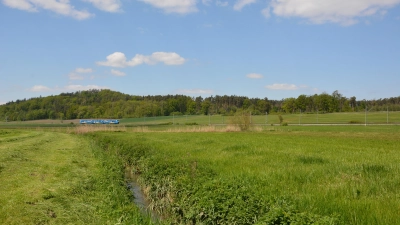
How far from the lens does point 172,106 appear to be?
122125 mm

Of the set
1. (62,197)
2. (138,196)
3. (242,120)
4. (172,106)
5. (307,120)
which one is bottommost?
(138,196)

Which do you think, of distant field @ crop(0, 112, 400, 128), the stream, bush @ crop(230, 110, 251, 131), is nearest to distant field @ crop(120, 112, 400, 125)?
distant field @ crop(0, 112, 400, 128)

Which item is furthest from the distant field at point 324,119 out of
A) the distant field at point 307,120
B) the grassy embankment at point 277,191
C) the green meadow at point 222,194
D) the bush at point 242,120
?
the grassy embankment at point 277,191

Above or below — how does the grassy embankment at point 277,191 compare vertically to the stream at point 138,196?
above

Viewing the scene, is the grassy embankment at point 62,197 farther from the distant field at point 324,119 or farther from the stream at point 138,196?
the distant field at point 324,119

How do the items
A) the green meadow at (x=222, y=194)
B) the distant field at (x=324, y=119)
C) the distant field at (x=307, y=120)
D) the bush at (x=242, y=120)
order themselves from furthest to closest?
1. the distant field at (x=307, y=120)
2. the distant field at (x=324, y=119)
3. the bush at (x=242, y=120)
4. the green meadow at (x=222, y=194)

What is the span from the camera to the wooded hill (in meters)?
113

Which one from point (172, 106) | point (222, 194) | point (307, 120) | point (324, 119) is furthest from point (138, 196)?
point (172, 106)

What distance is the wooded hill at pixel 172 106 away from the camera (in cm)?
11300

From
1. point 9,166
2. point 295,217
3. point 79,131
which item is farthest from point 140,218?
point 79,131

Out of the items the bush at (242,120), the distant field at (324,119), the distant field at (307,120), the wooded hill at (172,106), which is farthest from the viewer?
the wooded hill at (172,106)

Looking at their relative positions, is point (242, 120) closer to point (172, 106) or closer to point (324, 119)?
point (324, 119)

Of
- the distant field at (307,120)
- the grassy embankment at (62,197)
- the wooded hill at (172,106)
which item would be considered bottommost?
the grassy embankment at (62,197)

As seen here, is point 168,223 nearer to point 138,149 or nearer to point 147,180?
point 147,180
